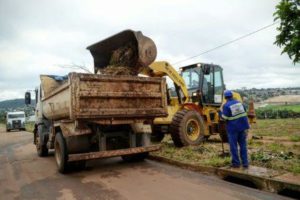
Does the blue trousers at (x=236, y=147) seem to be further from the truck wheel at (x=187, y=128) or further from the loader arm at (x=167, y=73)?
the loader arm at (x=167, y=73)

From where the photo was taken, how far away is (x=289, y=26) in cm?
944

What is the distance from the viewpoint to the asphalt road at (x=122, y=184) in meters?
5.21

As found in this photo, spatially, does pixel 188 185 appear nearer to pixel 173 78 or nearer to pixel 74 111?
pixel 74 111

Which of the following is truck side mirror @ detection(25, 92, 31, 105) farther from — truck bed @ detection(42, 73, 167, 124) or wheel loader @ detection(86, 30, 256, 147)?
truck bed @ detection(42, 73, 167, 124)

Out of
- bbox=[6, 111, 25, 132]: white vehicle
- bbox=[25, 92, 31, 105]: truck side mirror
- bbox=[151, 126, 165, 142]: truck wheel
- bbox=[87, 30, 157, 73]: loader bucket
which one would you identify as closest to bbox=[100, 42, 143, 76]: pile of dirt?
bbox=[87, 30, 157, 73]: loader bucket

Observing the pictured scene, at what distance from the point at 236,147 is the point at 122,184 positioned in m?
2.48

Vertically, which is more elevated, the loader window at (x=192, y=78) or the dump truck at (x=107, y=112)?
the loader window at (x=192, y=78)

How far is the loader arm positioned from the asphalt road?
→ 3.43 m

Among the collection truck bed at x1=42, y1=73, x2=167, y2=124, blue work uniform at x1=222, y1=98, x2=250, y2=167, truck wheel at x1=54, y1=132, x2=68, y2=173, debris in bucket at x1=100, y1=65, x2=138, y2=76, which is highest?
debris in bucket at x1=100, y1=65, x2=138, y2=76

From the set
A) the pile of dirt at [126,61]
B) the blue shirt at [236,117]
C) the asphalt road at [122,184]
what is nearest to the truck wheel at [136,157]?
the asphalt road at [122,184]

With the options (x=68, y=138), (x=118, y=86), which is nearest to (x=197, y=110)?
(x=118, y=86)

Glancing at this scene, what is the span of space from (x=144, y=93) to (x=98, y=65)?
243 centimetres

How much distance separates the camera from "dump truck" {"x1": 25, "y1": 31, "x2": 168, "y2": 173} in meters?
6.76

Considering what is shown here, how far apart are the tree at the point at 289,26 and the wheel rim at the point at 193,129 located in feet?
11.5
